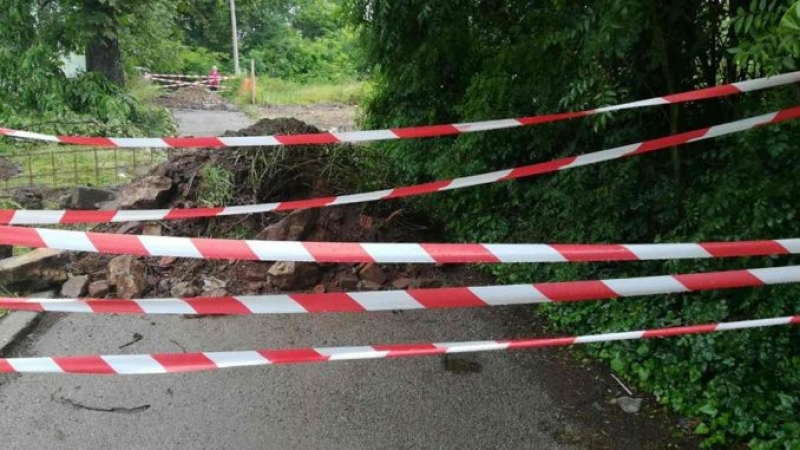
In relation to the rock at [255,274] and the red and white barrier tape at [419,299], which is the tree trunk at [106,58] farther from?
the red and white barrier tape at [419,299]

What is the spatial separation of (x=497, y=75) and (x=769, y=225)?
310 centimetres

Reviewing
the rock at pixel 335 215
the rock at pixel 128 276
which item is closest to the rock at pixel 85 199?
the rock at pixel 128 276

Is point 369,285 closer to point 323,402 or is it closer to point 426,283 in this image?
point 426,283

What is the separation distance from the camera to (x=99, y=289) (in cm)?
518

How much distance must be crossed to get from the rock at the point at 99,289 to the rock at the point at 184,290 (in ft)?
1.73

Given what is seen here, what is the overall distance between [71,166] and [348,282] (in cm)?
712

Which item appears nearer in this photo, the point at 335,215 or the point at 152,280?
the point at 152,280

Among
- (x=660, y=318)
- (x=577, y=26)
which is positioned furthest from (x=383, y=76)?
(x=660, y=318)

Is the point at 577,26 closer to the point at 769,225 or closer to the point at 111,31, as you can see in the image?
Answer: the point at 769,225

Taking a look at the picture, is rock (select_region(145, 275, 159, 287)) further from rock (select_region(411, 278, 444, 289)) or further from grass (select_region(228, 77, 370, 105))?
grass (select_region(228, 77, 370, 105))

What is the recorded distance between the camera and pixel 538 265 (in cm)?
527

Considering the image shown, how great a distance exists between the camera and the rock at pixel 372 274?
547 cm

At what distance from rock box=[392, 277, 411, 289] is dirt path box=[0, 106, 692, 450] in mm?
794

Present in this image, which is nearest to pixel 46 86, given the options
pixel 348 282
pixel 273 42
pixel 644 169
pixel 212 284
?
pixel 212 284
